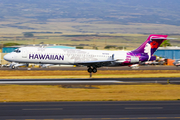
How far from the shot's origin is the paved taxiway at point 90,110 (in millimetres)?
17547

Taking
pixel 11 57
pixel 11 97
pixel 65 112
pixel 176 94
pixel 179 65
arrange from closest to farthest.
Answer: pixel 65 112
pixel 11 97
pixel 176 94
pixel 11 57
pixel 179 65

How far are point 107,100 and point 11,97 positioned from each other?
8569mm

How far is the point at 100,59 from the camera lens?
46938 millimetres

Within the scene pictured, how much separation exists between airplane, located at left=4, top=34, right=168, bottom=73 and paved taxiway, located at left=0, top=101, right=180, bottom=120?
2253 cm

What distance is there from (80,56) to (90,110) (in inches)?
1051

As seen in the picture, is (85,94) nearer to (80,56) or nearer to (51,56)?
(51,56)

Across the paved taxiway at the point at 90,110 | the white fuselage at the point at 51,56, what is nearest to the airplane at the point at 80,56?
the white fuselage at the point at 51,56

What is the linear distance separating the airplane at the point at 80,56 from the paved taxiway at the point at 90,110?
2253cm

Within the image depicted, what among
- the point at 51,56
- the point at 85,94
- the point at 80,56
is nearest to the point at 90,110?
the point at 85,94

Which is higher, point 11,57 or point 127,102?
point 11,57

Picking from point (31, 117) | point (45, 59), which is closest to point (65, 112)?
point (31, 117)

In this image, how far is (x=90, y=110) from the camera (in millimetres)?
19469


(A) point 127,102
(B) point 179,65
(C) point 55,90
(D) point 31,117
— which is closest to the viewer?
(D) point 31,117

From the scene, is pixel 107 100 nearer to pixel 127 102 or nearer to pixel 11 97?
pixel 127 102
